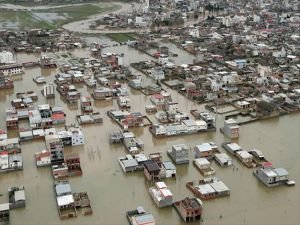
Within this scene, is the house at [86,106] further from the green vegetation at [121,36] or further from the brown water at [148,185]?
the green vegetation at [121,36]

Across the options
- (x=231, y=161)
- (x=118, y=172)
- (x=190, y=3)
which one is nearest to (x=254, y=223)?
(x=231, y=161)

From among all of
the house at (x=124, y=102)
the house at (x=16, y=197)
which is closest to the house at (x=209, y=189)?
the house at (x=16, y=197)

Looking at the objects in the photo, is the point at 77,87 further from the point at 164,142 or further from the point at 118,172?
the point at 118,172

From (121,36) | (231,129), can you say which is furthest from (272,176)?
(121,36)

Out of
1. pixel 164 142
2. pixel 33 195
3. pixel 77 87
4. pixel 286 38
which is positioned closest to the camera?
pixel 33 195

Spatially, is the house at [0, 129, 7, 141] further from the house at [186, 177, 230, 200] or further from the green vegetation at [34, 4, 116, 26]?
the green vegetation at [34, 4, 116, 26]

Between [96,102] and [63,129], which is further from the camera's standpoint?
[96,102]

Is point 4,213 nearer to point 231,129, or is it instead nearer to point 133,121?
point 133,121
